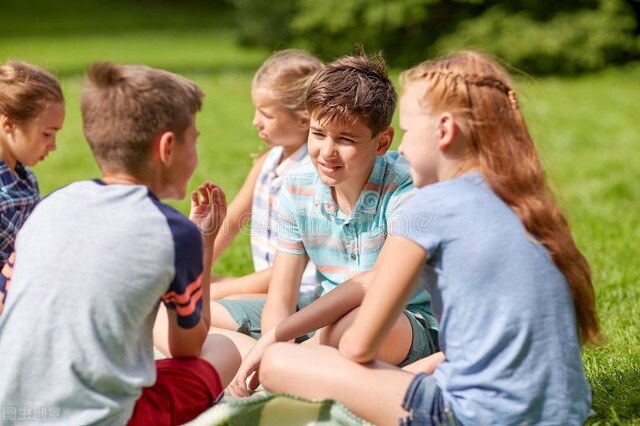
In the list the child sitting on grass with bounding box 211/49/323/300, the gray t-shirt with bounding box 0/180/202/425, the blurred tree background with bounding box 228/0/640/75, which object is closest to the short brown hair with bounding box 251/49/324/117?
the child sitting on grass with bounding box 211/49/323/300

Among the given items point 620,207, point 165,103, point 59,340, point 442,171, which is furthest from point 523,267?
point 620,207

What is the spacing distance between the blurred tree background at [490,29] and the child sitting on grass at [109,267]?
10990 mm

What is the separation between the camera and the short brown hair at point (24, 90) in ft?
10.3

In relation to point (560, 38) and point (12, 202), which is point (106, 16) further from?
point (12, 202)

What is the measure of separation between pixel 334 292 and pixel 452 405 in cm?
73

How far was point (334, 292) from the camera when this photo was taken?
10.1 ft

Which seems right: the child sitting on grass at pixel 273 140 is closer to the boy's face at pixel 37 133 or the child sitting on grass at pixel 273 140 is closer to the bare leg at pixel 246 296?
the bare leg at pixel 246 296

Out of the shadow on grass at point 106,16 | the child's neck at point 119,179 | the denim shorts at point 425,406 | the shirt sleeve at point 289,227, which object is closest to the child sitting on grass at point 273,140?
the shirt sleeve at point 289,227

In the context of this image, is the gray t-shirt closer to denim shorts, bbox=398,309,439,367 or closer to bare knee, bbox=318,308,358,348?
bare knee, bbox=318,308,358,348

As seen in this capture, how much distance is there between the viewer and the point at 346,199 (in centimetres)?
331

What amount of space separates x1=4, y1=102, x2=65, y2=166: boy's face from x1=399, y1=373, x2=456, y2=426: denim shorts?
1.67m

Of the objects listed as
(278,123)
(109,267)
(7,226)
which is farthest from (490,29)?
(109,267)

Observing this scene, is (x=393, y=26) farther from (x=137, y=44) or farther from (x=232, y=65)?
(x=137, y=44)

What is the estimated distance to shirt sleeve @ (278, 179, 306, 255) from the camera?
3.34 m
